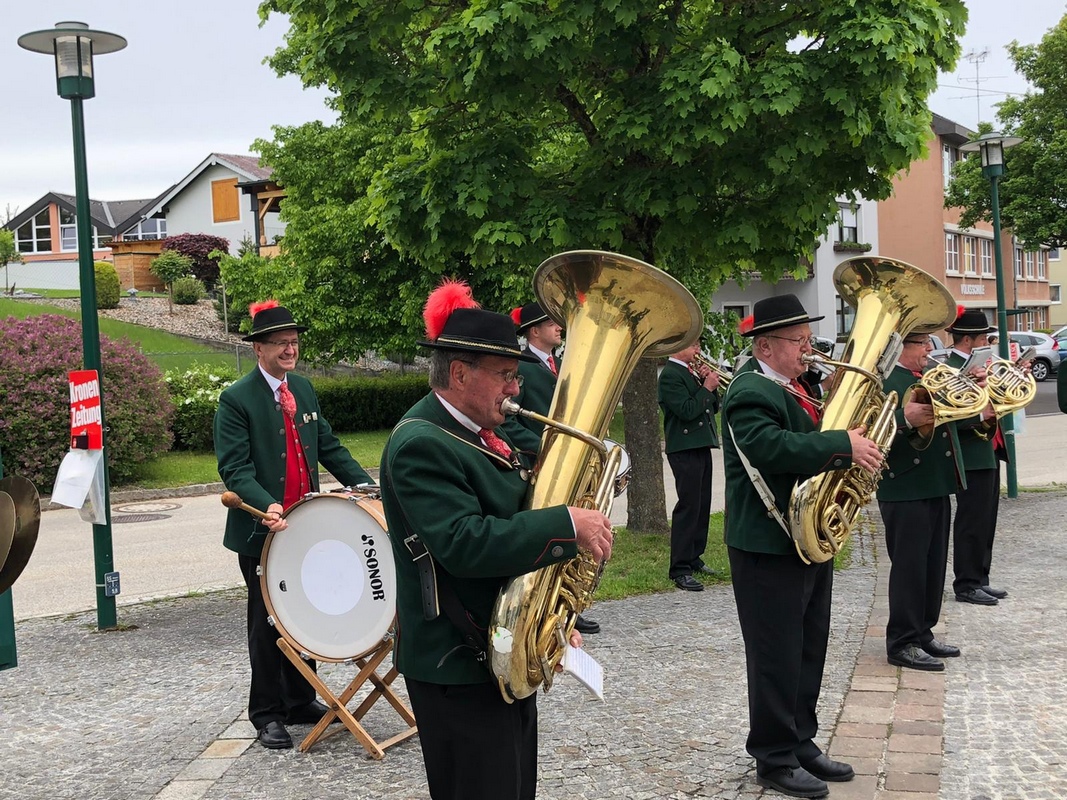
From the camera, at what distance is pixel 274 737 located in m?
5.26

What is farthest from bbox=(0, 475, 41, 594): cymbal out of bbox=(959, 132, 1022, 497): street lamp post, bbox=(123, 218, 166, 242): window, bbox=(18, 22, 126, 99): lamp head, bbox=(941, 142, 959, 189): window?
bbox=(123, 218, 166, 242): window

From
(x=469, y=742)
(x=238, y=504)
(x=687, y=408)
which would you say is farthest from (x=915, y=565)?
(x=469, y=742)

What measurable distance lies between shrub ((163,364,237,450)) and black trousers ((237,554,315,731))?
1342 cm

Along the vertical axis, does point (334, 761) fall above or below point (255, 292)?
below

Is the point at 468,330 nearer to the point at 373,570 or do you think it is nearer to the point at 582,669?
the point at 582,669

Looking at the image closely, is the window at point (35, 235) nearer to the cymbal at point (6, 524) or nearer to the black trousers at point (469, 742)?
the cymbal at point (6, 524)

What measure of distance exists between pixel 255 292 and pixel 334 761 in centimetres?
1859

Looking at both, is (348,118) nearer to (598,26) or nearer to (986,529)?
(598,26)

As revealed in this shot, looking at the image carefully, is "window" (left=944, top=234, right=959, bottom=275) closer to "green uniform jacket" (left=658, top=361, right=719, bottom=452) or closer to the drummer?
"green uniform jacket" (left=658, top=361, right=719, bottom=452)

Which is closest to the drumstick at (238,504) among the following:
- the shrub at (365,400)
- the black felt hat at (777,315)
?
the black felt hat at (777,315)

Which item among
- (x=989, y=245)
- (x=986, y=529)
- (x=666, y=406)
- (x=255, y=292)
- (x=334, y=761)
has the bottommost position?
(x=334, y=761)

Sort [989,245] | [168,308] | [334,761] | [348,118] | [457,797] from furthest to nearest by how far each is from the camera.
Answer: [989,245] → [168,308] → [348,118] → [334,761] → [457,797]

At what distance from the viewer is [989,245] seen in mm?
52312

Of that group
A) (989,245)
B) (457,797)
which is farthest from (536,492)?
(989,245)
